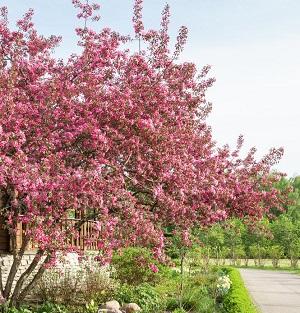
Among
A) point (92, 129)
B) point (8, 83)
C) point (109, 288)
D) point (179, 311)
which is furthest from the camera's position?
point (109, 288)

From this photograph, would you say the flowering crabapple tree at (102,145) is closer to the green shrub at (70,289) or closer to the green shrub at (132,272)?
the green shrub at (70,289)

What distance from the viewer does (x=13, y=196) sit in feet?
35.4

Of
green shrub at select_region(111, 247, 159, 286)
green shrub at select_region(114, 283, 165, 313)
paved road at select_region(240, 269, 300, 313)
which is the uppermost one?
green shrub at select_region(111, 247, 159, 286)

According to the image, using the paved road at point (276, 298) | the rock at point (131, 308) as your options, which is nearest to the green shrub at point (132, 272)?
the paved road at point (276, 298)

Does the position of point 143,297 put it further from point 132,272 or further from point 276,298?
point 276,298

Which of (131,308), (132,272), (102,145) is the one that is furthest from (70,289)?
(102,145)

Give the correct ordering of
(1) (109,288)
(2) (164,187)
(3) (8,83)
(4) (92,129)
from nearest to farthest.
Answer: (3) (8,83)
(4) (92,129)
(2) (164,187)
(1) (109,288)

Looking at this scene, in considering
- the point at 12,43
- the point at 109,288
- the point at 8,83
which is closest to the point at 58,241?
the point at 8,83

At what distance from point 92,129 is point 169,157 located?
5.64ft

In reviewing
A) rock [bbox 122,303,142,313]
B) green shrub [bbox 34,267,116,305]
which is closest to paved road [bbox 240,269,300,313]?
rock [bbox 122,303,142,313]

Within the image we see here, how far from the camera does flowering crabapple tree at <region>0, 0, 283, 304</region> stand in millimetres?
10016

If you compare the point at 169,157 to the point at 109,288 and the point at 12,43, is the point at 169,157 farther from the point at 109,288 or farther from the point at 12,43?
the point at 109,288

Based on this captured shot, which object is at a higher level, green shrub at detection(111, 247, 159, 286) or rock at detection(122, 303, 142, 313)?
green shrub at detection(111, 247, 159, 286)

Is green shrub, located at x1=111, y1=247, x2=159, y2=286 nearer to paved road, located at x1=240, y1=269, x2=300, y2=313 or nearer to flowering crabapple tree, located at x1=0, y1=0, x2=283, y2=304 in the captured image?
paved road, located at x1=240, y1=269, x2=300, y2=313
